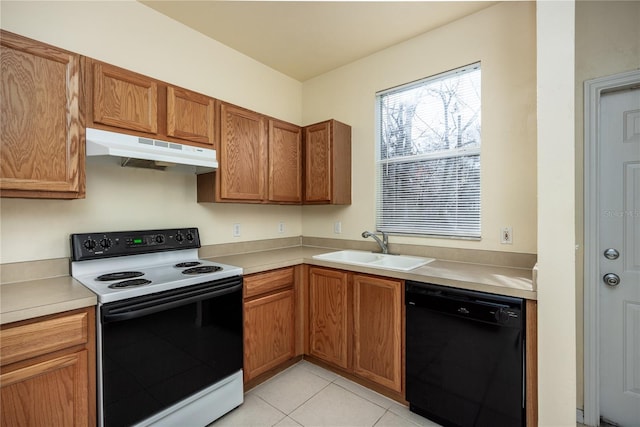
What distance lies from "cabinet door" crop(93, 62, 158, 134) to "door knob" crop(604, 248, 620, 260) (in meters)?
2.90

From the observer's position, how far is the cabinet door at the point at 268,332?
2100mm

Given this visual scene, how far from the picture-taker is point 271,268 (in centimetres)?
223

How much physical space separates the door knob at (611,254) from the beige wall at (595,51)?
12 centimetres

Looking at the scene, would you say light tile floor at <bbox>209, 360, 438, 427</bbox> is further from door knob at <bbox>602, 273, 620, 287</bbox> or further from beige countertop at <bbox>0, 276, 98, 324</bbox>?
door knob at <bbox>602, 273, 620, 287</bbox>

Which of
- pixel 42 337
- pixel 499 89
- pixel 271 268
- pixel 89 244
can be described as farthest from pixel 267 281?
pixel 499 89

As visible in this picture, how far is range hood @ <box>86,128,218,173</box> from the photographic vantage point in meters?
1.60

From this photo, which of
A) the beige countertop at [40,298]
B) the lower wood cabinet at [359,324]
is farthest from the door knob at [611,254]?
the beige countertop at [40,298]

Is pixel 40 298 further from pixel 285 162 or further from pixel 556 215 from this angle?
pixel 556 215

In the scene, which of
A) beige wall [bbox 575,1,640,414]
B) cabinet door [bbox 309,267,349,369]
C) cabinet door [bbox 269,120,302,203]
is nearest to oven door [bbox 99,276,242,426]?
cabinet door [bbox 309,267,349,369]

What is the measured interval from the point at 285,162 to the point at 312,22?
114 cm

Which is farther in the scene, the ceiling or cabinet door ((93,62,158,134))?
the ceiling

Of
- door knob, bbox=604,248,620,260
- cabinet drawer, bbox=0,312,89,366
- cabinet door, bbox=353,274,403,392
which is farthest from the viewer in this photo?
cabinet door, bbox=353,274,403,392

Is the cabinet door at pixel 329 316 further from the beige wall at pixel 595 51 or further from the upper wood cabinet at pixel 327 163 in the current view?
the beige wall at pixel 595 51

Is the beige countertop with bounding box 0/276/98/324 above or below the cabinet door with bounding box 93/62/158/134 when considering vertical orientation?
below
